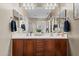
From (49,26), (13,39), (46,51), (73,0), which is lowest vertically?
(46,51)

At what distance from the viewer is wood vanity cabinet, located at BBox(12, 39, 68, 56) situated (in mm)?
1134

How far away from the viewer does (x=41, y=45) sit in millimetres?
1177

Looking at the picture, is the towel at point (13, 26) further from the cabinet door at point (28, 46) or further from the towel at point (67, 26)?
the towel at point (67, 26)

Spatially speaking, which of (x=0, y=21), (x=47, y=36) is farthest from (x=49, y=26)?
(x=0, y=21)

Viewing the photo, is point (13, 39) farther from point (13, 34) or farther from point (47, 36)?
point (47, 36)

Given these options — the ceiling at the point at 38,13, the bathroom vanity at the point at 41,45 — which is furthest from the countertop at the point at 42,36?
the ceiling at the point at 38,13

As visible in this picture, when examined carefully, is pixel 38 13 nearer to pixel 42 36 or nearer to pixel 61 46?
pixel 42 36

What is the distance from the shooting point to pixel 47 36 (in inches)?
44.4

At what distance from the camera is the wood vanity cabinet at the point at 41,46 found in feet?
Result: 3.72

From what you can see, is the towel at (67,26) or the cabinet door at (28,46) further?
the cabinet door at (28,46)

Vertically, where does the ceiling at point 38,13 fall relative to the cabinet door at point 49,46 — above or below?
above

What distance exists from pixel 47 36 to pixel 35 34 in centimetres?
12

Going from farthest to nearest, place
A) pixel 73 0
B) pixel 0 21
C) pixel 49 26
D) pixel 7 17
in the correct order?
pixel 49 26 → pixel 7 17 → pixel 0 21 → pixel 73 0

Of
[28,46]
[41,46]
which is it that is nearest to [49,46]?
[41,46]
